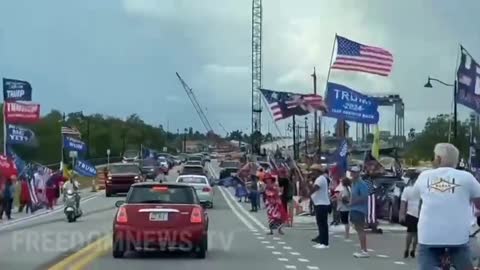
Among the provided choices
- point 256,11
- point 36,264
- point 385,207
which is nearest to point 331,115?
point 385,207

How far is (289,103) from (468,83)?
54.7 feet

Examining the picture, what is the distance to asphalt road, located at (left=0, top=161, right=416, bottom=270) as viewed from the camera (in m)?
18.2

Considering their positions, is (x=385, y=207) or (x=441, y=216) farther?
(x=385, y=207)

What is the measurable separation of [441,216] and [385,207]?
910 inches

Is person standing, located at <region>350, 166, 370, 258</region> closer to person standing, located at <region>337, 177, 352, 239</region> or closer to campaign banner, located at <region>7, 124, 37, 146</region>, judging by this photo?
person standing, located at <region>337, 177, 352, 239</region>

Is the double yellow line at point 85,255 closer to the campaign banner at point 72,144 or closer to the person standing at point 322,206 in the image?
the person standing at point 322,206

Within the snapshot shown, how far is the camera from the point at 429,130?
10744 cm

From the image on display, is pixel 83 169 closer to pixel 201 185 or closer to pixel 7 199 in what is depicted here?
pixel 201 185

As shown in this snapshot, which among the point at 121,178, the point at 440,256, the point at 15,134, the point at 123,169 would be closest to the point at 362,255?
the point at 440,256

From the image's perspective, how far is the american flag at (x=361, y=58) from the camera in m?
35.0

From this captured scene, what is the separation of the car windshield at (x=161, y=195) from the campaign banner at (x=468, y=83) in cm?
1302

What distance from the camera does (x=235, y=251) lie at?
21.5m

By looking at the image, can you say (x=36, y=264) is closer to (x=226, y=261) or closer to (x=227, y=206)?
(x=226, y=261)

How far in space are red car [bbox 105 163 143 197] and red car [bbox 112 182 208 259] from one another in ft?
117
